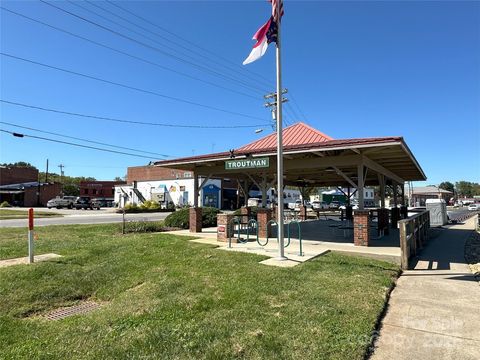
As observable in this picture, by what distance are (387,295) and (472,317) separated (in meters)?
1.27

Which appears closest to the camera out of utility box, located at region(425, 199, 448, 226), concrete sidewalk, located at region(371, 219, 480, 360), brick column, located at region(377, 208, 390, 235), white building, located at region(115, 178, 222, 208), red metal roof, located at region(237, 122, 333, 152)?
concrete sidewalk, located at region(371, 219, 480, 360)

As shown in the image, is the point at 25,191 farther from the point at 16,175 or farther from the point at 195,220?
the point at 195,220

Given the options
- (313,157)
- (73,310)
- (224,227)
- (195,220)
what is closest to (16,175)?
(195,220)

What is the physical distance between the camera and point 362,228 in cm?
1149

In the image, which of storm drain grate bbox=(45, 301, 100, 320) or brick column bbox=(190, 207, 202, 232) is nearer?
storm drain grate bbox=(45, 301, 100, 320)

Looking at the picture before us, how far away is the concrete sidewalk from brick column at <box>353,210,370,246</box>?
2.75m

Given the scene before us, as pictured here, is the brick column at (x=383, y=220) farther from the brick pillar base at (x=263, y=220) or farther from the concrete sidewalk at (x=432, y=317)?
the concrete sidewalk at (x=432, y=317)

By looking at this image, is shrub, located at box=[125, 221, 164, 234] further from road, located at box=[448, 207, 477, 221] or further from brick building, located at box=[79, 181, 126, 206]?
brick building, located at box=[79, 181, 126, 206]

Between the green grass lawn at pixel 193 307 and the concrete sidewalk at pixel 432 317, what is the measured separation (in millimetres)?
264

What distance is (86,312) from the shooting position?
5656 millimetres

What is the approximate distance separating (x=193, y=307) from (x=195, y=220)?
10515mm

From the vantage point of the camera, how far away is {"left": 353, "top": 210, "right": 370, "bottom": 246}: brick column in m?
11.4

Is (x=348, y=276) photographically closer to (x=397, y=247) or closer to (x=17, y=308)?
(x=397, y=247)

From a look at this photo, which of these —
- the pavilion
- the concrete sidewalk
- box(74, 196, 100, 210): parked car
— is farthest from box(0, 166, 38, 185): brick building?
the concrete sidewalk
